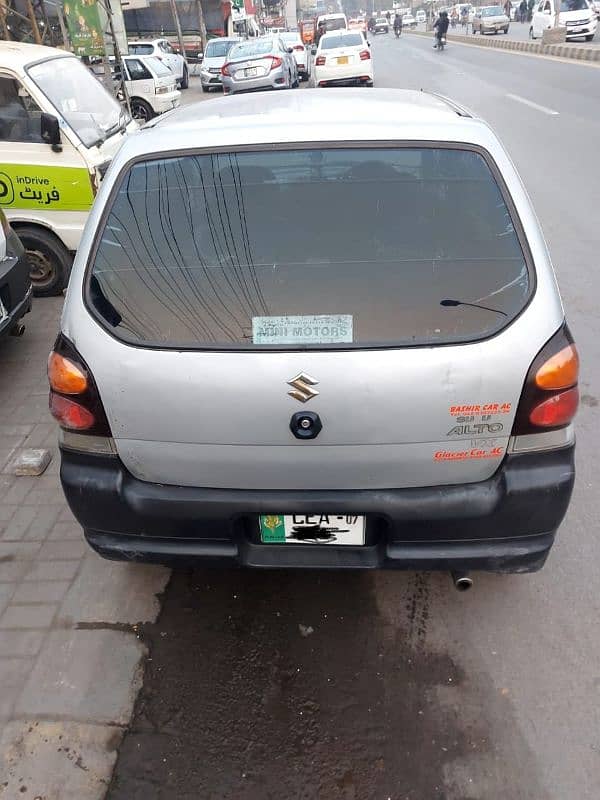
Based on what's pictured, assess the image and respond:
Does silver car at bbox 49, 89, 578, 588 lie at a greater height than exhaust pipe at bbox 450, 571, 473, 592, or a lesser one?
greater

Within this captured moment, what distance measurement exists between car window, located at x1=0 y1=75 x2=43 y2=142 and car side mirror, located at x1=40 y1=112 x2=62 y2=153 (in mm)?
164

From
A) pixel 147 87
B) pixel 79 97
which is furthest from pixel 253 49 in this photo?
pixel 79 97

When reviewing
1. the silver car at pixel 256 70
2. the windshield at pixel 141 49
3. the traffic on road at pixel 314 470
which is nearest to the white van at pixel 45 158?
the traffic on road at pixel 314 470

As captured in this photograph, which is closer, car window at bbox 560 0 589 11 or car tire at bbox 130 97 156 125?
car tire at bbox 130 97 156 125

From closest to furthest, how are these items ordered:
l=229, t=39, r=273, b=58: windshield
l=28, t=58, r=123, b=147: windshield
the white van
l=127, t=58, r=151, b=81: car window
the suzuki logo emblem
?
the suzuki logo emblem
the white van
l=28, t=58, r=123, b=147: windshield
l=127, t=58, r=151, b=81: car window
l=229, t=39, r=273, b=58: windshield

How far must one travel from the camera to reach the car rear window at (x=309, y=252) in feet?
6.59

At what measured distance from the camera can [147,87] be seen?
1578 cm

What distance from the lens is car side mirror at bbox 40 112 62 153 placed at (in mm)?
5305

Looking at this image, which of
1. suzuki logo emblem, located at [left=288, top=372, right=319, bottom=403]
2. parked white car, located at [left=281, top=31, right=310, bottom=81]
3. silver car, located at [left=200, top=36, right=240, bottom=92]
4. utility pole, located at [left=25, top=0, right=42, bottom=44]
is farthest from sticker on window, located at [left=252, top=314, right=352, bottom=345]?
parked white car, located at [left=281, top=31, right=310, bottom=81]

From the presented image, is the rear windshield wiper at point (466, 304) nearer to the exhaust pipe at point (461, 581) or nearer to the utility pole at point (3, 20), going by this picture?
the exhaust pipe at point (461, 581)

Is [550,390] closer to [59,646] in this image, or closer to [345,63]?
[59,646]

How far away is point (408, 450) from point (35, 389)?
3374 millimetres

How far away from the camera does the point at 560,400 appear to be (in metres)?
2.07

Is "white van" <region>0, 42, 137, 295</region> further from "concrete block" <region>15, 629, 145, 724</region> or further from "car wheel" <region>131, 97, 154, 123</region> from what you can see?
"car wheel" <region>131, 97, 154, 123</region>
